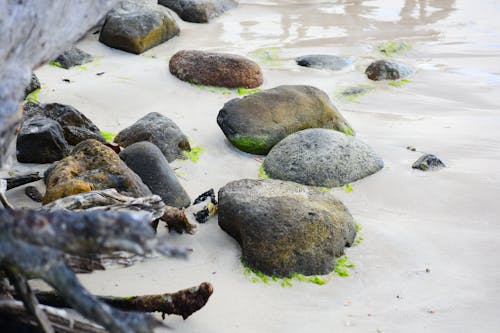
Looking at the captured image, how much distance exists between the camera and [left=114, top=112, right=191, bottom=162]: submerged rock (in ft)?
14.6

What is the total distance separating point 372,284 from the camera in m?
3.01

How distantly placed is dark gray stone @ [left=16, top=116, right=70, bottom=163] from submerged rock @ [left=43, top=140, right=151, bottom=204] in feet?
2.03

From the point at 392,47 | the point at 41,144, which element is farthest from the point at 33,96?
the point at 392,47

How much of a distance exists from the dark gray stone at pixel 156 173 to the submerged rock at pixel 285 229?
0.39m

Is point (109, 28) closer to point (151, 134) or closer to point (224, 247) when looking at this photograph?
point (151, 134)

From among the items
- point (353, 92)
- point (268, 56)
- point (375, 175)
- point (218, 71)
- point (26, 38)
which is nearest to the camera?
point (26, 38)

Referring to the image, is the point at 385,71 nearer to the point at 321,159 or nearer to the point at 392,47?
the point at 392,47

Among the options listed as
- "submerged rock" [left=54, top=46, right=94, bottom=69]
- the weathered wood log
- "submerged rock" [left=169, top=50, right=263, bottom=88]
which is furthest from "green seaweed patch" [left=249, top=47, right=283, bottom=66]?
the weathered wood log

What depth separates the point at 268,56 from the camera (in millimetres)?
7484

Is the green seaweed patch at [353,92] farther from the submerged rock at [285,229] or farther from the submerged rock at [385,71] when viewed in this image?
the submerged rock at [285,229]

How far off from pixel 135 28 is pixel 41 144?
354 centimetres

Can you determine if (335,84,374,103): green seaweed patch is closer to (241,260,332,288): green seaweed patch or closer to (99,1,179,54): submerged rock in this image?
(99,1,179,54): submerged rock

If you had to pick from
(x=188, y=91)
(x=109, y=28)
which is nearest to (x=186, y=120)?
(x=188, y=91)

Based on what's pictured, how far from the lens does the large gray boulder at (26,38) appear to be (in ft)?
4.44
